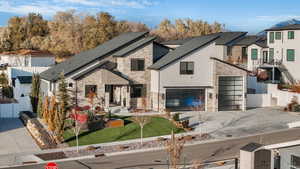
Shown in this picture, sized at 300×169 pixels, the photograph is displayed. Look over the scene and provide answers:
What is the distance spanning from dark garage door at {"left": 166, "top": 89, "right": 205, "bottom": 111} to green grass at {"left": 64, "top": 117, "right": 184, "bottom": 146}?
21.7ft

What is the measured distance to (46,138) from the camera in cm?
3309

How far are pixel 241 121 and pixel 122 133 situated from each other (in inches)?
461

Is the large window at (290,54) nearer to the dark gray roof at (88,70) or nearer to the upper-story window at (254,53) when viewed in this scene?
the upper-story window at (254,53)

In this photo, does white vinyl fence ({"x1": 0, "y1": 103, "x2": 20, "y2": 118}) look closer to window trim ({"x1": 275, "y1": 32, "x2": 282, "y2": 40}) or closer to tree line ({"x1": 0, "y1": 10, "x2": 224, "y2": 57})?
window trim ({"x1": 275, "y1": 32, "x2": 282, "y2": 40})

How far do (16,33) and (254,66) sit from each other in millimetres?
64242

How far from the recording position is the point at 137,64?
45.7m

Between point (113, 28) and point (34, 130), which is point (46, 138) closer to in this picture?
point (34, 130)

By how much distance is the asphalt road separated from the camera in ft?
86.6

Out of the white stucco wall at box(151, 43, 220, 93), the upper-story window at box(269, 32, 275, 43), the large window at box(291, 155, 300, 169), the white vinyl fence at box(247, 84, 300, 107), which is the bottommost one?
the large window at box(291, 155, 300, 169)

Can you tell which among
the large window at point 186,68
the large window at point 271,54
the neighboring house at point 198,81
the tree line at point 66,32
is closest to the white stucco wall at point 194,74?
the neighboring house at point 198,81

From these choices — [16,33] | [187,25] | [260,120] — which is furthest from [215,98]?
[187,25]

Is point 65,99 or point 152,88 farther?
point 152,88

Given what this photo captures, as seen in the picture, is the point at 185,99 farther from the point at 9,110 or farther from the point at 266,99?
the point at 9,110

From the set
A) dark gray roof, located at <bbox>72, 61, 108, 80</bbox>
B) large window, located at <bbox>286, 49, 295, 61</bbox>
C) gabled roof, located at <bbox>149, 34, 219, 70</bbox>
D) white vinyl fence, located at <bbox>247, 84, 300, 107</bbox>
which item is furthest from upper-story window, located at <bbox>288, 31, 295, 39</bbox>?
dark gray roof, located at <bbox>72, 61, 108, 80</bbox>
